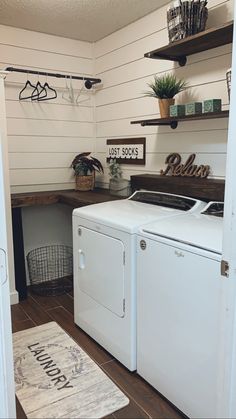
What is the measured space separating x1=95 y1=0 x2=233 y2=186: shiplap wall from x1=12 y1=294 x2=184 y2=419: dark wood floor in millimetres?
1250

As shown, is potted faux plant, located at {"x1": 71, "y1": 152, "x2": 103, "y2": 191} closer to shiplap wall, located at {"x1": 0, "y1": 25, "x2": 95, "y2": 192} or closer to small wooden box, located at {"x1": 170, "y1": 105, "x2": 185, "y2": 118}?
shiplap wall, located at {"x1": 0, "y1": 25, "x2": 95, "y2": 192}

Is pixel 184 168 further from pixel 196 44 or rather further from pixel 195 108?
pixel 196 44

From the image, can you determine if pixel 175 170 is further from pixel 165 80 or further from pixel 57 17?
pixel 57 17

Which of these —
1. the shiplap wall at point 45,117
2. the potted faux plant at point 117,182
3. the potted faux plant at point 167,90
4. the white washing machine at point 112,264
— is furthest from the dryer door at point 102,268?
the shiplap wall at point 45,117

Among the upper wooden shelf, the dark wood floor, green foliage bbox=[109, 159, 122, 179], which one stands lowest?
the dark wood floor

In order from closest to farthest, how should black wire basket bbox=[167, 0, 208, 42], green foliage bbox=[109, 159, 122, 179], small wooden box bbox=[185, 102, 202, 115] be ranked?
black wire basket bbox=[167, 0, 208, 42] < small wooden box bbox=[185, 102, 202, 115] < green foliage bbox=[109, 159, 122, 179]

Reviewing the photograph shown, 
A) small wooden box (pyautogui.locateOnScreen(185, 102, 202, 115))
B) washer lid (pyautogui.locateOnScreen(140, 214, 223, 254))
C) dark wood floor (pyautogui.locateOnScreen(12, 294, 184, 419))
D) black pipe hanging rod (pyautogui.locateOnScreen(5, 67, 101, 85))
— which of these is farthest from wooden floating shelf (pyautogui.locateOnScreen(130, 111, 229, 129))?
dark wood floor (pyautogui.locateOnScreen(12, 294, 184, 419))

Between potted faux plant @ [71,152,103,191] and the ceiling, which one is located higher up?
the ceiling

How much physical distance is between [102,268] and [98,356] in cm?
54

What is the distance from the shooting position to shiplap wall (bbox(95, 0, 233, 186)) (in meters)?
2.06

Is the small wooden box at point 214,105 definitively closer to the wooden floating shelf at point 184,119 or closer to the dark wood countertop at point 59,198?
the wooden floating shelf at point 184,119

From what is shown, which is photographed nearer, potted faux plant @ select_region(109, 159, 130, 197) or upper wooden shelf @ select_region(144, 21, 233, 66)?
upper wooden shelf @ select_region(144, 21, 233, 66)

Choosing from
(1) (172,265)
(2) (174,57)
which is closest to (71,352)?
(1) (172,265)

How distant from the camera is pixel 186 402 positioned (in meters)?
1.52
